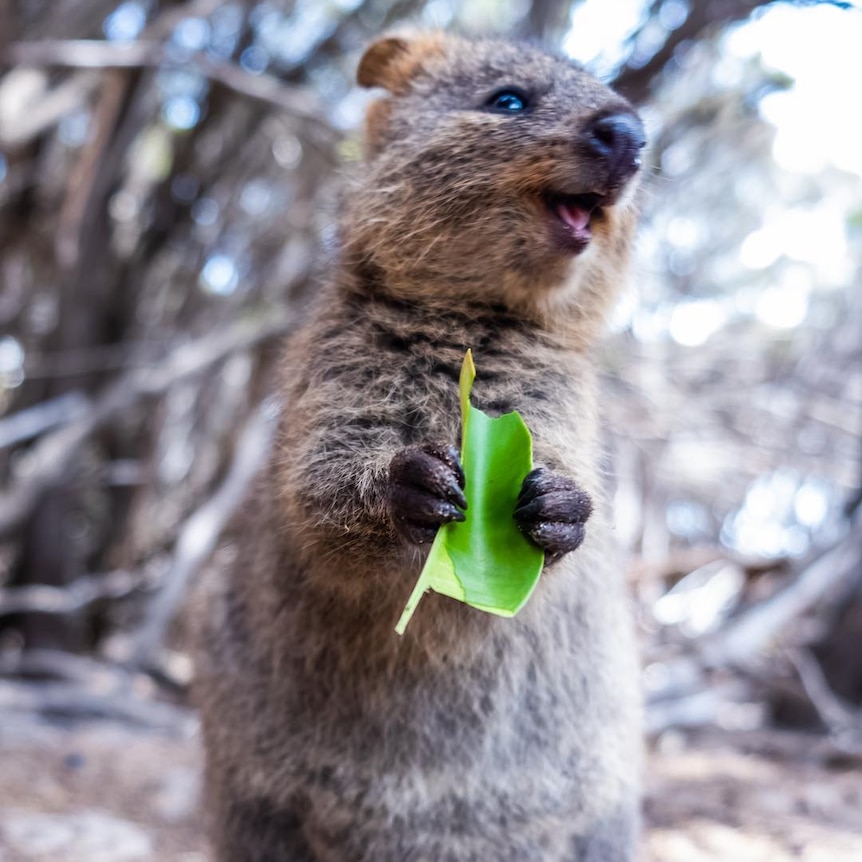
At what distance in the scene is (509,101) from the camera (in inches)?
100.0

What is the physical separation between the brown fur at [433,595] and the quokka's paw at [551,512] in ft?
0.77

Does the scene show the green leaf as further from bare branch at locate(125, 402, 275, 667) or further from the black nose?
bare branch at locate(125, 402, 275, 667)

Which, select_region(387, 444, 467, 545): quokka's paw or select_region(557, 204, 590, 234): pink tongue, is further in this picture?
select_region(557, 204, 590, 234): pink tongue

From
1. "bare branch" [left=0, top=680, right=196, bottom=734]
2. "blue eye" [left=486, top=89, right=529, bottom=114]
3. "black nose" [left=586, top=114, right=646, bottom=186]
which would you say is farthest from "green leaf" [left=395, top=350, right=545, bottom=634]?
"bare branch" [left=0, top=680, right=196, bottom=734]

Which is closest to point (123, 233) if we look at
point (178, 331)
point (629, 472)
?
point (178, 331)

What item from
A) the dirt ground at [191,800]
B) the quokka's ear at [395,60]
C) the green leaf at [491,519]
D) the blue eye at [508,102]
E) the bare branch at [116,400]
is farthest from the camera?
the bare branch at [116,400]

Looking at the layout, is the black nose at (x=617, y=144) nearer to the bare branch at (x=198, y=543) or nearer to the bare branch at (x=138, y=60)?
the bare branch at (x=138, y=60)

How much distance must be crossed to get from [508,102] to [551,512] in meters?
1.32

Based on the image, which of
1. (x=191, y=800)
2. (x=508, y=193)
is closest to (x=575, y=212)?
(x=508, y=193)

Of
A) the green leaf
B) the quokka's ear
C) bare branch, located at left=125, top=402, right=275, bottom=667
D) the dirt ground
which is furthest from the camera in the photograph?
bare branch, located at left=125, top=402, right=275, bottom=667

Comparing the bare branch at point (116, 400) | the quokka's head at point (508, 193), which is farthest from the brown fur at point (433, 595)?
the bare branch at point (116, 400)

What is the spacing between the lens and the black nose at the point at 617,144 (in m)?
2.14

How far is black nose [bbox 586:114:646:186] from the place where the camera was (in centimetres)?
214

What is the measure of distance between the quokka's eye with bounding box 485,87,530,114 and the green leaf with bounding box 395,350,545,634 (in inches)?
39.5
